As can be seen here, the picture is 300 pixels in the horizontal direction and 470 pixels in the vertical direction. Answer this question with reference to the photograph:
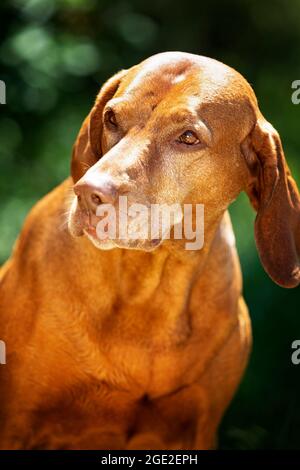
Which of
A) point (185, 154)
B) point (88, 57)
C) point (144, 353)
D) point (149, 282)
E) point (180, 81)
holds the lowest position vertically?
point (144, 353)

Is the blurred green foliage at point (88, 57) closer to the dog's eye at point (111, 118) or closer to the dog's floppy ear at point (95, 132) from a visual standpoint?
the dog's floppy ear at point (95, 132)

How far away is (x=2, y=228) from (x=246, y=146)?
3.21 metres

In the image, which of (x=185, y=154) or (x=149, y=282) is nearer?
(x=185, y=154)

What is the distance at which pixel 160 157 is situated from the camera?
12.4 ft

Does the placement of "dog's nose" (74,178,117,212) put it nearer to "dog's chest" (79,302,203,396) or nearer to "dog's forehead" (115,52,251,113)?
"dog's forehead" (115,52,251,113)

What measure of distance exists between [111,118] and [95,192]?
46 centimetres

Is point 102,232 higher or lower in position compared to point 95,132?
lower

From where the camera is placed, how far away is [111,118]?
395 cm

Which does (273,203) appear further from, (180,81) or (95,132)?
(95,132)

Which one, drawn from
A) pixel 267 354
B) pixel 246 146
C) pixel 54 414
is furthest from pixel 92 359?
pixel 267 354

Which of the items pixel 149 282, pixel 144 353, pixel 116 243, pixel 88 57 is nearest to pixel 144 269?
pixel 149 282

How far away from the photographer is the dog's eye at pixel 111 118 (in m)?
3.93

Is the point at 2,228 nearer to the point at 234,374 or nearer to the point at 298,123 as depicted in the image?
the point at 298,123

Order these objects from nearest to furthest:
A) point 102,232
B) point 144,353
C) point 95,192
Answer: point 95,192 → point 102,232 → point 144,353
